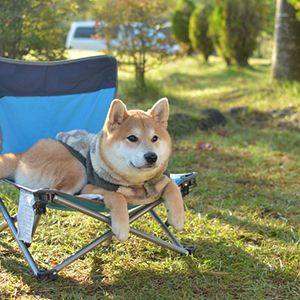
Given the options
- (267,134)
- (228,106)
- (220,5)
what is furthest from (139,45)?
(220,5)

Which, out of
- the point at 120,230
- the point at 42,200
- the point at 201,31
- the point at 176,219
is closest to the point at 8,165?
the point at 42,200

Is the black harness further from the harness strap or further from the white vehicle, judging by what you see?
the white vehicle

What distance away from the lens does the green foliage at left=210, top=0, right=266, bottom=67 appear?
13.2 meters

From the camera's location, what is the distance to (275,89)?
9.09m

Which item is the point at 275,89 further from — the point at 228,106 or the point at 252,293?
the point at 252,293

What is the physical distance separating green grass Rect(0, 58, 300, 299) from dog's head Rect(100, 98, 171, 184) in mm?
612

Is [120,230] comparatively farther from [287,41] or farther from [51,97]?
[287,41]

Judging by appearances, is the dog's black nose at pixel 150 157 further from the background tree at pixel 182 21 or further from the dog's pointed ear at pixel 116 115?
the background tree at pixel 182 21

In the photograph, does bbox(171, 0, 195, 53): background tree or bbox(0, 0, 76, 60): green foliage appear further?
bbox(171, 0, 195, 53): background tree

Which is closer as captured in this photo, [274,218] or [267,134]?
[274,218]

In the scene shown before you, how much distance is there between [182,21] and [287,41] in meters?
9.70

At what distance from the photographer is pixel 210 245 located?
3725mm

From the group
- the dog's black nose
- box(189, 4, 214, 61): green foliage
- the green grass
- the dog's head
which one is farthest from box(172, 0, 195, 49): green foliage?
the dog's black nose

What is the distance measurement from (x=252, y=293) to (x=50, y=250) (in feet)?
4.31
